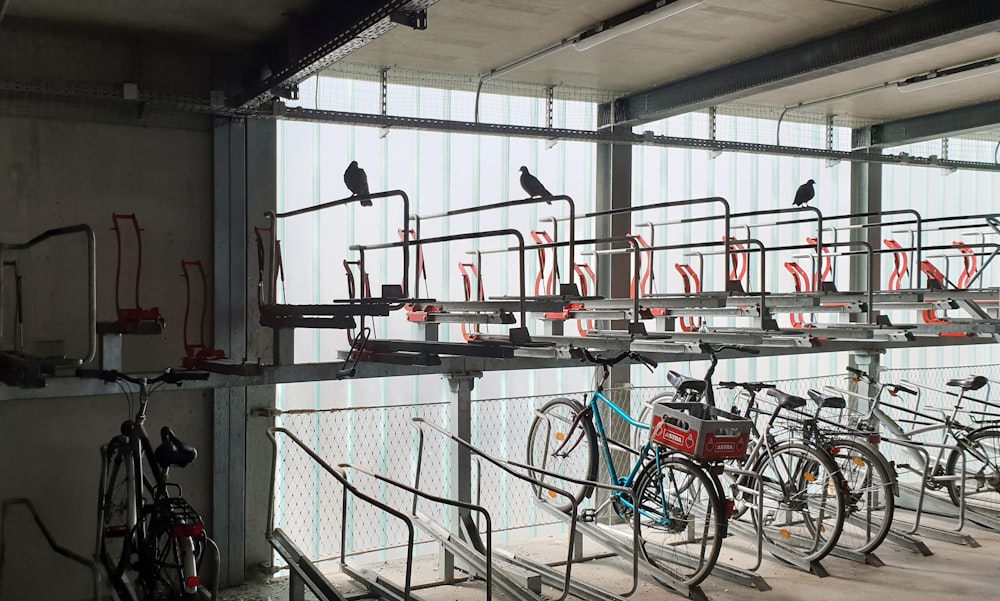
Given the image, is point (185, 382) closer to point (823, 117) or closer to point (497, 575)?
point (497, 575)

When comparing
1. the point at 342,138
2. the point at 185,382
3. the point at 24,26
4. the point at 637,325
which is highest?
the point at 24,26

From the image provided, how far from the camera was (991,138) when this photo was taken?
31.3 feet

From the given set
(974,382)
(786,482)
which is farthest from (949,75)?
(786,482)

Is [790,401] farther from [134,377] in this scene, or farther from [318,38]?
[134,377]

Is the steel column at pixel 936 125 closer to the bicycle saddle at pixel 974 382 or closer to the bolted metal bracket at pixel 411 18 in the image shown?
the bicycle saddle at pixel 974 382

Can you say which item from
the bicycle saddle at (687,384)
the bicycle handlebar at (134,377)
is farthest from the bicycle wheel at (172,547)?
the bicycle saddle at (687,384)

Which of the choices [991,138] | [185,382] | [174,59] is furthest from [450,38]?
[991,138]

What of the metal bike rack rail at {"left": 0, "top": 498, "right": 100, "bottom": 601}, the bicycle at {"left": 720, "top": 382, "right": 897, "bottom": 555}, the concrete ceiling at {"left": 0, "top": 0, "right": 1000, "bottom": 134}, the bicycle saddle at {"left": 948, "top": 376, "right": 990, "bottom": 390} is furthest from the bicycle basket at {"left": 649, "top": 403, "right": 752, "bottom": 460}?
the metal bike rack rail at {"left": 0, "top": 498, "right": 100, "bottom": 601}

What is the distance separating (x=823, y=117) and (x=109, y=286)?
20.5ft

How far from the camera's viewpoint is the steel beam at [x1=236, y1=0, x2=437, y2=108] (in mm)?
4215

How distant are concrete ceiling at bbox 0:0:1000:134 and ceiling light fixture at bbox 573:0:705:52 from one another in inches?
3.5

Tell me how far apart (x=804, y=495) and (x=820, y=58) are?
2.76 metres

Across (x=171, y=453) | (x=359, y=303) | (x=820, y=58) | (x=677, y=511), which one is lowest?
(x=677, y=511)

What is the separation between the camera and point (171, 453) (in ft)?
14.5
